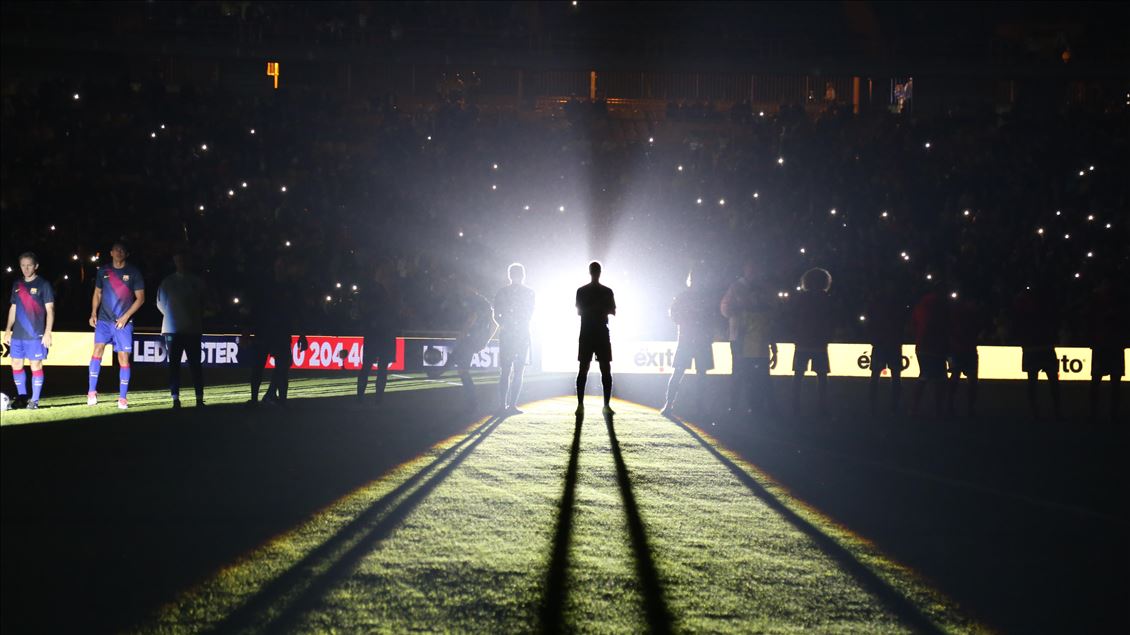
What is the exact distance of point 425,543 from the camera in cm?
589

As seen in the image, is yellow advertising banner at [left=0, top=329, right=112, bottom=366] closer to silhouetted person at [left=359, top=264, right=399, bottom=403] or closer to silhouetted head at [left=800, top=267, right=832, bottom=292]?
silhouetted person at [left=359, top=264, right=399, bottom=403]

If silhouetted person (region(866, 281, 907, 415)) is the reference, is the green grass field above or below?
below

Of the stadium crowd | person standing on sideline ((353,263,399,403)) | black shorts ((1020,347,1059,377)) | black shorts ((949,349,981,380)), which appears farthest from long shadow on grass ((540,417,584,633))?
the stadium crowd

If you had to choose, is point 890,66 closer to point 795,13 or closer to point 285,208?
point 795,13

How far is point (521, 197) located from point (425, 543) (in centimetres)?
2462

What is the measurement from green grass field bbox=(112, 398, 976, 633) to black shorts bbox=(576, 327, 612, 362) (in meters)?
5.24

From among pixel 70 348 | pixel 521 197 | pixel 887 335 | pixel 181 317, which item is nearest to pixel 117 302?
pixel 181 317

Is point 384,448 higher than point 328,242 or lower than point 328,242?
lower

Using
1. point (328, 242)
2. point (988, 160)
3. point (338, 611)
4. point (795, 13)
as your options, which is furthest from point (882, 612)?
point (795, 13)

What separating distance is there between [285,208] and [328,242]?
156 centimetres

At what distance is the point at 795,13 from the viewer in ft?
127

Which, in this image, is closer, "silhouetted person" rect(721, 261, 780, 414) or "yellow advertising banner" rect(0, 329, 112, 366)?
"silhouetted person" rect(721, 261, 780, 414)

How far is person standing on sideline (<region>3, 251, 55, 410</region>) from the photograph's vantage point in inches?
543

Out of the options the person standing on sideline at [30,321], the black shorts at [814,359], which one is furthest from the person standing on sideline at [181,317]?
the black shorts at [814,359]
